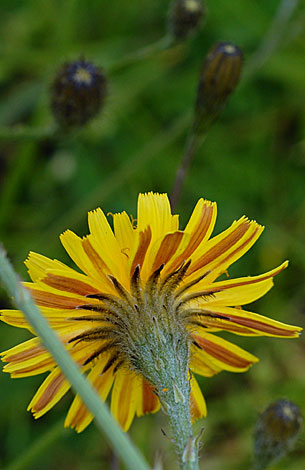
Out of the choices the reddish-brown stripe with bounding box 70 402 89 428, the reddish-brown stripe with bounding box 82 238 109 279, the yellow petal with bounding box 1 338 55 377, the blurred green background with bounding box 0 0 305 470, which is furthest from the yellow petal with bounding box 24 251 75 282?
the blurred green background with bounding box 0 0 305 470

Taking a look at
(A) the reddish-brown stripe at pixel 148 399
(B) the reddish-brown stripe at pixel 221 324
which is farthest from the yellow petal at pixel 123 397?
(B) the reddish-brown stripe at pixel 221 324

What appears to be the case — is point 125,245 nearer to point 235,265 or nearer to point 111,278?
point 111,278

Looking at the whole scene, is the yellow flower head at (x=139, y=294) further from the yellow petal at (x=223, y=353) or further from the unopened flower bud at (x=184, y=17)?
the unopened flower bud at (x=184, y=17)

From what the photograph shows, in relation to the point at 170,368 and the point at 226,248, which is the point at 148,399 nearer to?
the point at 170,368

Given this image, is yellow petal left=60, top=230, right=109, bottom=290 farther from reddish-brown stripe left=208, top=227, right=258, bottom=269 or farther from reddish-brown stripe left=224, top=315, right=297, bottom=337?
reddish-brown stripe left=224, top=315, right=297, bottom=337

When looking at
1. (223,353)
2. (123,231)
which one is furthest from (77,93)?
(223,353)

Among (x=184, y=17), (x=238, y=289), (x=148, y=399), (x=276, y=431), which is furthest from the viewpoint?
(x=184, y=17)
